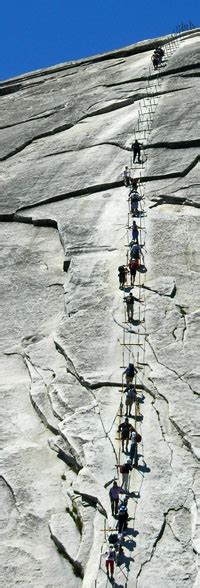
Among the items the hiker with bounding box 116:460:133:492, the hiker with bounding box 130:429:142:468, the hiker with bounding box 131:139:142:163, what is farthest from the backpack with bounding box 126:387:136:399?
the hiker with bounding box 131:139:142:163

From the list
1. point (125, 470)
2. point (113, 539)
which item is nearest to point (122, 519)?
point (113, 539)

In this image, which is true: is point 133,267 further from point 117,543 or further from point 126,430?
point 117,543

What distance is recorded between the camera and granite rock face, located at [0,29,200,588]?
2731cm

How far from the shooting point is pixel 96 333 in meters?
34.7

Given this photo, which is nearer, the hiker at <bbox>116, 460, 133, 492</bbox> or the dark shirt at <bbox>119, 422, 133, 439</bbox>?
the hiker at <bbox>116, 460, 133, 492</bbox>

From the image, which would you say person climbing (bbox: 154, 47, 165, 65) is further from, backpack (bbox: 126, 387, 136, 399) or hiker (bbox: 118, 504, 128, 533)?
hiker (bbox: 118, 504, 128, 533)

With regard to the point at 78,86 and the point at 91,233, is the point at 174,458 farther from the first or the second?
the point at 78,86

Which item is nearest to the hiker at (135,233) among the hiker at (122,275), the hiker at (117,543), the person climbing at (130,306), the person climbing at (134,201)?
the hiker at (122,275)

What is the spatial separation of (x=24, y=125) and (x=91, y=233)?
575 inches

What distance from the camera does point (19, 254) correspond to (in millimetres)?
41938

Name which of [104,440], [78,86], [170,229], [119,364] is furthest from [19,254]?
[78,86]

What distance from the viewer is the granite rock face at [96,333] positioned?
27312mm

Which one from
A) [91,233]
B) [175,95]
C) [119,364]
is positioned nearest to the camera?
[119,364]

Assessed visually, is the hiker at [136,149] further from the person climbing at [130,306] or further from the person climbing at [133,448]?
the person climbing at [133,448]
